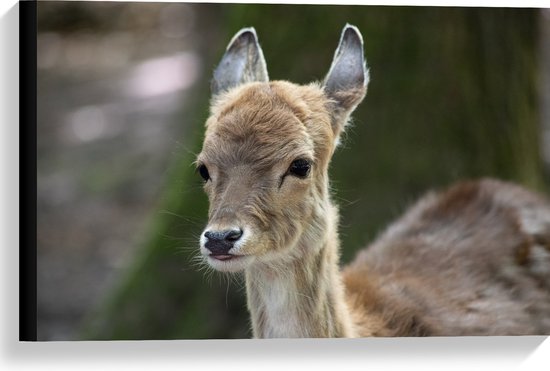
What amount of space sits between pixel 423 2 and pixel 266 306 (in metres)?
0.98

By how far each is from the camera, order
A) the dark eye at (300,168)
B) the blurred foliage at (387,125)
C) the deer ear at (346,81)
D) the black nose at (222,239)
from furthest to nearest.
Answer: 1. the blurred foliage at (387,125)
2. the deer ear at (346,81)
3. the dark eye at (300,168)
4. the black nose at (222,239)

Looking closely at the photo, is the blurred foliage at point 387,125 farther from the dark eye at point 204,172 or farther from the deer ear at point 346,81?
the dark eye at point 204,172

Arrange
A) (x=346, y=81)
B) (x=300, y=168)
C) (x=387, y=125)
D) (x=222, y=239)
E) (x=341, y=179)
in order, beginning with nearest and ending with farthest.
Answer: (x=222, y=239) → (x=300, y=168) → (x=346, y=81) → (x=341, y=179) → (x=387, y=125)

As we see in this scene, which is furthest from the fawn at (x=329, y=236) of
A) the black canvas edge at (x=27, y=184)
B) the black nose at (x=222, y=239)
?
the black canvas edge at (x=27, y=184)

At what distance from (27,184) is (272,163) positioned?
0.68 metres

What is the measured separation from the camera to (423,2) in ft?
10.0

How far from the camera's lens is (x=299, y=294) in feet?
8.78

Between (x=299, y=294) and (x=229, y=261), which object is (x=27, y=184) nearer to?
(x=229, y=261)

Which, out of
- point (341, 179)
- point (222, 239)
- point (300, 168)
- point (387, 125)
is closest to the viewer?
point (222, 239)

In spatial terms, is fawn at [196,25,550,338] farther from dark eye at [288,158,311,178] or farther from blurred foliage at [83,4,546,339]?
blurred foliage at [83,4,546,339]

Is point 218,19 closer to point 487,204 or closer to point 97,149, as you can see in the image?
point 97,149

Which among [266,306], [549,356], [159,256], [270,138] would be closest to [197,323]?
[159,256]

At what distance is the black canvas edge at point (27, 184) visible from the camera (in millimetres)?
2834

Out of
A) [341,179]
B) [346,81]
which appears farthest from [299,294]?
[346,81]
